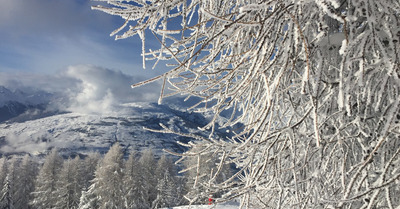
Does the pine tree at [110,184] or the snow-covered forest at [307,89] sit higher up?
the pine tree at [110,184]

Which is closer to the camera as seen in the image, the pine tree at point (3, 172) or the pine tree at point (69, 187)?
the pine tree at point (69, 187)

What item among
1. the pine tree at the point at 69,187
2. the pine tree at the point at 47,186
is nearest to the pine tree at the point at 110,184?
the pine tree at the point at 69,187

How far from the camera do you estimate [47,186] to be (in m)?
38.9

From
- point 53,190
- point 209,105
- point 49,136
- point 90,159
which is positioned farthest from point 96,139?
point 209,105

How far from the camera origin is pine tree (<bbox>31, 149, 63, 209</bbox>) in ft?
123

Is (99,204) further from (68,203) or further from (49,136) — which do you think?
(49,136)

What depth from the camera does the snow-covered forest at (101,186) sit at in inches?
1308

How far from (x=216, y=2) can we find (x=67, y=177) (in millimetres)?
41444

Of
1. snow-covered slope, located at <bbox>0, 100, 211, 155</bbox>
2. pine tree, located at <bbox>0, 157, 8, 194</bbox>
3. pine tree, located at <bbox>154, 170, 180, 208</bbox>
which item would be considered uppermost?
snow-covered slope, located at <bbox>0, 100, 211, 155</bbox>

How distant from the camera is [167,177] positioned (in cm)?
3912

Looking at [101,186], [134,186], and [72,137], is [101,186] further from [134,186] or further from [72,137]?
[72,137]

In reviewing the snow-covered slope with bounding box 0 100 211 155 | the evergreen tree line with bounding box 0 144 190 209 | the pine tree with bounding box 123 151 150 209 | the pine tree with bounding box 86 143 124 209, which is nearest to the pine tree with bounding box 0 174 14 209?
the evergreen tree line with bounding box 0 144 190 209

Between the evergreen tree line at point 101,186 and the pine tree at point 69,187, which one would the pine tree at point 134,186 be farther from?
the pine tree at point 69,187

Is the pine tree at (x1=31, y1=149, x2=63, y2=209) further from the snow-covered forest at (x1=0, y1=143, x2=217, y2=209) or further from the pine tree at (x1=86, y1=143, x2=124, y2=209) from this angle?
the pine tree at (x1=86, y1=143, x2=124, y2=209)
